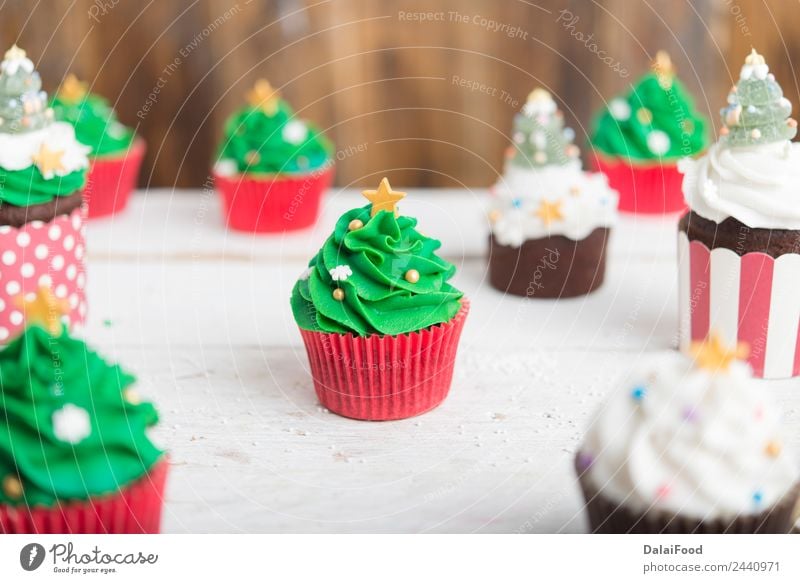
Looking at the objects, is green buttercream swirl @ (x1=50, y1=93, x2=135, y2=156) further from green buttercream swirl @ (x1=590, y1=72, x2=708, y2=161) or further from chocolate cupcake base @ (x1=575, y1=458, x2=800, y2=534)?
chocolate cupcake base @ (x1=575, y1=458, x2=800, y2=534)

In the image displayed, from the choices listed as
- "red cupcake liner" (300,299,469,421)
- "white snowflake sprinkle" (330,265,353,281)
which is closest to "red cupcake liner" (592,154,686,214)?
"red cupcake liner" (300,299,469,421)

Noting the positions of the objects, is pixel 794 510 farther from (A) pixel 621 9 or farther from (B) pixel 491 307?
(A) pixel 621 9

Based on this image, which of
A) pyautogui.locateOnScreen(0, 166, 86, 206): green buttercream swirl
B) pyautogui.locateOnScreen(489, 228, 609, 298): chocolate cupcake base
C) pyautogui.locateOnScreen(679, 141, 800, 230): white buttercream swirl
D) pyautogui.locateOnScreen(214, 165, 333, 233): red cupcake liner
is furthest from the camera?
pyautogui.locateOnScreen(214, 165, 333, 233): red cupcake liner

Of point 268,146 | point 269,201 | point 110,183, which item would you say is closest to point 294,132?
point 268,146

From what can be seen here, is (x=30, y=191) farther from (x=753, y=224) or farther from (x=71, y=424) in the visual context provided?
(x=753, y=224)

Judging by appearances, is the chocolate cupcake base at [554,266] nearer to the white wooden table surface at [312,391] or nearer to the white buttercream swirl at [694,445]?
the white wooden table surface at [312,391]

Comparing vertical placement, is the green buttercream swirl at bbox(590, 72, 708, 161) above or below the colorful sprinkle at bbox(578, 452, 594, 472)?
above
